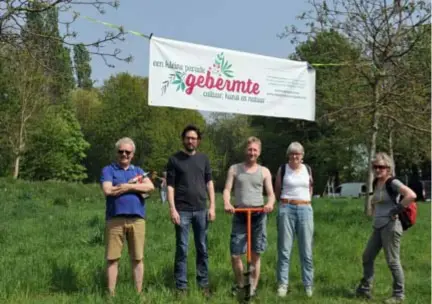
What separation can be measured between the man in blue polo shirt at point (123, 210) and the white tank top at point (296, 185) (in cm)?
163

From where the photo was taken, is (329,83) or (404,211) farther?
(329,83)

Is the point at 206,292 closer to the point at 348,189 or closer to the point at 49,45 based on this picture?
the point at 49,45

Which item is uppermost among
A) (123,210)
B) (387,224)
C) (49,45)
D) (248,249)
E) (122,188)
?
(49,45)

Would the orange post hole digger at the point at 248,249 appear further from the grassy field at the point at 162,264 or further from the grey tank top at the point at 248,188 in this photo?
the grassy field at the point at 162,264

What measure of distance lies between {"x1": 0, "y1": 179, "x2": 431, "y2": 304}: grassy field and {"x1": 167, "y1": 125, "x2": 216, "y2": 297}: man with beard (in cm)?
23

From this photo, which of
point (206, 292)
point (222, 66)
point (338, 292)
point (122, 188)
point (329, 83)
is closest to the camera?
point (122, 188)

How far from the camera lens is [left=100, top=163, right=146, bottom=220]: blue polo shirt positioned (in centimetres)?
596

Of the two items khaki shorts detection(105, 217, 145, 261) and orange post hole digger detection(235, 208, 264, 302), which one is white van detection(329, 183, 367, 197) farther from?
khaki shorts detection(105, 217, 145, 261)

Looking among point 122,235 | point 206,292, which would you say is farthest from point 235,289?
point 122,235

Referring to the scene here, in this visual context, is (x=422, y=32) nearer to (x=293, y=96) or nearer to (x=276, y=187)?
(x=293, y=96)

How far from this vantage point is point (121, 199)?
19.5ft

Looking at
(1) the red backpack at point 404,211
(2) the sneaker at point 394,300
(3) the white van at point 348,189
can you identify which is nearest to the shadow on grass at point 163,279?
(2) the sneaker at point 394,300

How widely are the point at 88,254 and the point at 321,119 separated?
748 centimetres

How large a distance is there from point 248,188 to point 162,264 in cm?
191
